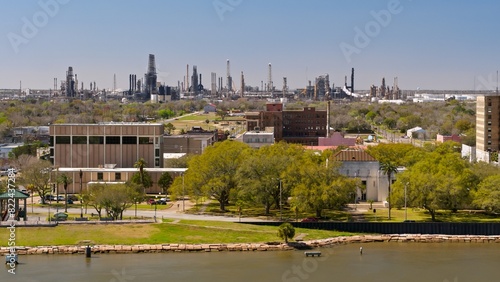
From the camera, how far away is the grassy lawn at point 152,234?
28.8m

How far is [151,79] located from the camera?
610 ft

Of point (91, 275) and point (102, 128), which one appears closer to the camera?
point (91, 275)

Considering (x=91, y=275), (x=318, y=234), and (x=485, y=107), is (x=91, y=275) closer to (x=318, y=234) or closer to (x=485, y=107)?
(x=318, y=234)

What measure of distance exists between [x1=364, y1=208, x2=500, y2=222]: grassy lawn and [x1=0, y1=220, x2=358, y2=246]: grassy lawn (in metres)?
3.48

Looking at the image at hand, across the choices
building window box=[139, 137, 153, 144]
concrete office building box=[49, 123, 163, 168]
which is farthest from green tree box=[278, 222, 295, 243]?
building window box=[139, 137, 153, 144]

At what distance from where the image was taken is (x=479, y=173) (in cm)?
3791

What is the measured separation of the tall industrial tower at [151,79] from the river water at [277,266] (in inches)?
5837

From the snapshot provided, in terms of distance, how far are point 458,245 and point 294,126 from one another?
50535mm

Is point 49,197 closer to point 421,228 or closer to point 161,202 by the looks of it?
point 161,202

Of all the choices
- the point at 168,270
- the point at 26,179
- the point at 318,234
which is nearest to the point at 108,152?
the point at 26,179

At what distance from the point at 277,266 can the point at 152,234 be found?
20.1 feet

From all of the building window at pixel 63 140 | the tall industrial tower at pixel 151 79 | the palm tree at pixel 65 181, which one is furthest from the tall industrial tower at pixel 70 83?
the palm tree at pixel 65 181

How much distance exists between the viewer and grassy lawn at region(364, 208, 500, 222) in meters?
33.7

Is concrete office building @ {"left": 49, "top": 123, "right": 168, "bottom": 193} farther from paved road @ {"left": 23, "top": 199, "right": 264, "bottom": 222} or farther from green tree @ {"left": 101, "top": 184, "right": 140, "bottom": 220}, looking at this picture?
green tree @ {"left": 101, "top": 184, "right": 140, "bottom": 220}
